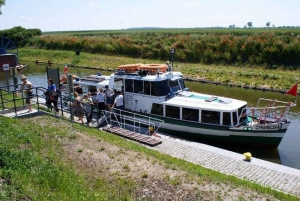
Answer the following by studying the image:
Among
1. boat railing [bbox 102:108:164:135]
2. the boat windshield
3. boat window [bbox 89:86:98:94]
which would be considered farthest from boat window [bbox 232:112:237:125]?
boat window [bbox 89:86:98:94]

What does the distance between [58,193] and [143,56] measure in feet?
135

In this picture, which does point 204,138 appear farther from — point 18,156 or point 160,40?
point 160,40

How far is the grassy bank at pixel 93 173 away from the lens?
7.95m

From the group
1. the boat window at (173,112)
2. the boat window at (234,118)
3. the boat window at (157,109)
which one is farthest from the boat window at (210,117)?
the boat window at (157,109)

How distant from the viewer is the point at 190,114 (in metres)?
15.6

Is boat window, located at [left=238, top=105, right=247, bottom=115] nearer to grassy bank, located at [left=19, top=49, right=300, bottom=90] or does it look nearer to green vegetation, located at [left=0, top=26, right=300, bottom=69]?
grassy bank, located at [left=19, top=49, right=300, bottom=90]

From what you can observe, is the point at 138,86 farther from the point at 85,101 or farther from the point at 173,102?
the point at 85,101

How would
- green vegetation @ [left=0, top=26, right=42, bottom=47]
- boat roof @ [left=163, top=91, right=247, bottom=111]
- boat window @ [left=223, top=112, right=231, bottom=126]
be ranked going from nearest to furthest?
boat window @ [left=223, top=112, right=231, bottom=126], boat roof @ [left=163, top=91, right=247, bottom=111], green vegetation @ [left=0, top=26, right=42, bottom=47]

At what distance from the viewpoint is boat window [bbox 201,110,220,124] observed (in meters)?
15.1

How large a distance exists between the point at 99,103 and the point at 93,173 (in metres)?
7.80

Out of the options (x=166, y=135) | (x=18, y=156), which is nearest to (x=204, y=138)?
(x=166, y=135)

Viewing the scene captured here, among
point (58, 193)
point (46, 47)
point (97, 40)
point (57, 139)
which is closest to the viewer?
point (58, 193)

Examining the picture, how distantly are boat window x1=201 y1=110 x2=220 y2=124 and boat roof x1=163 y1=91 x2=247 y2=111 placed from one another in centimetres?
26

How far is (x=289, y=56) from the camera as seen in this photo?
35.4 metres
